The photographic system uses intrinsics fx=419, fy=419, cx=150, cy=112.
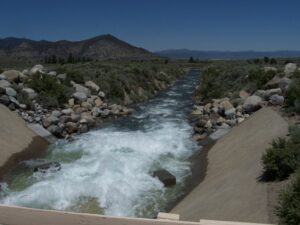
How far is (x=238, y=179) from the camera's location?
13781mm

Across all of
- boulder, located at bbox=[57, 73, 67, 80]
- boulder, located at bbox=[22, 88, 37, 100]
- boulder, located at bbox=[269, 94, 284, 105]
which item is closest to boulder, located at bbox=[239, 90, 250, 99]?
boulder, located at bbox=[269, 94, 284, 105]

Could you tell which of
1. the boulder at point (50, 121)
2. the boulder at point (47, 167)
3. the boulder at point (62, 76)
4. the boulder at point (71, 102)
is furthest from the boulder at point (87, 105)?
the boulder at point (47, 167)

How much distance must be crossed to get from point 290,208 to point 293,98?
13281mm

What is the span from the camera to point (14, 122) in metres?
23.4

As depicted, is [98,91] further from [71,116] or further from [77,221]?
[77,221]

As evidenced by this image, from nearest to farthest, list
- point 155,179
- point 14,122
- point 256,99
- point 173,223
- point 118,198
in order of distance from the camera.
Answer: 1. point 173,223
2. point 118,198
3. point 155,179
4. point 14,122
5. point 256,99

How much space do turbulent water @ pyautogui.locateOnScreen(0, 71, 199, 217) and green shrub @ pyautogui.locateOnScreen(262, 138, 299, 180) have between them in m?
3.84

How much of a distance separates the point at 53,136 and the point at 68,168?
673 cm

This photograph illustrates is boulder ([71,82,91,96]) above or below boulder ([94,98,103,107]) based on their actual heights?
above

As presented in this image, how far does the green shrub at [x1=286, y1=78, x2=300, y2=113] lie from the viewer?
63.2 ft

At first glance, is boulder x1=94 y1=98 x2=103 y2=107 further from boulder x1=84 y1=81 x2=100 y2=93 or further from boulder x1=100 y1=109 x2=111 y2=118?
boulder x1=84 y1=81 x2=100 y2=93

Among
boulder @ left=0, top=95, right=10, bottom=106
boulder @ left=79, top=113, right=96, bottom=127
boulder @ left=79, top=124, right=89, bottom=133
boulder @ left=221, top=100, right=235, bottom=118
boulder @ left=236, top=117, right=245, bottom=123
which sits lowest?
boulder @ left=79, top=124, right=89, bottom=133

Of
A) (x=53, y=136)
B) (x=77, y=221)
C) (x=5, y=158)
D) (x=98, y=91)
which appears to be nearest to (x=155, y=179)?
(x=5, y=158)

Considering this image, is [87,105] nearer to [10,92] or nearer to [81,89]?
[81,89]
